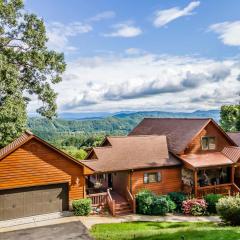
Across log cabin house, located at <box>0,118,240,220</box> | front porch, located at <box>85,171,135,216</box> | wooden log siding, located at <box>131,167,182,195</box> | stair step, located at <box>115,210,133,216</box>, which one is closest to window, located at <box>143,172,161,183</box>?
log cabin house, located at <box>0,118,240,220</box>

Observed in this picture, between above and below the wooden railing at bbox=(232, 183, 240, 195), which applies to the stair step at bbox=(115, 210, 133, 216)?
below

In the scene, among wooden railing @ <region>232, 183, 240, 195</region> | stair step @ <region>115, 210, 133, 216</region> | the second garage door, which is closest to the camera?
the second garage door

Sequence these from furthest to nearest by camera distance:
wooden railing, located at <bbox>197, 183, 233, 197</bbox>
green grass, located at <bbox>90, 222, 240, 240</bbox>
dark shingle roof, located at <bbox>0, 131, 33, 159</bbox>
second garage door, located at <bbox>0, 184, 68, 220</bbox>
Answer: wooden railing, located at <bbox>197, 183, 233, 197</bbox> → second garage door, located at <bbox>0, 184, 68, 220</bbox> → dark shingle roof, located at <bbox>0, 131, 33, 159</bbox> → green grass, located at <bbox>90, 222, 240, 240</bbox>

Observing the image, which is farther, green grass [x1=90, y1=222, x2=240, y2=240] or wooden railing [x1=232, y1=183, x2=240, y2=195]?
wooden railing [x1=232, y1=183, x2=240, y2=195]

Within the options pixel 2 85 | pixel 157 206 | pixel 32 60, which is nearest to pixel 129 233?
pixel 157 206

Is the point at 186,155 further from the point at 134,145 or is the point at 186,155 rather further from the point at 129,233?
the point at 129,233

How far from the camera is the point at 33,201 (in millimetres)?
25141

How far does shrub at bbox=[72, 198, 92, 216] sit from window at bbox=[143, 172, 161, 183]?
6.15 m

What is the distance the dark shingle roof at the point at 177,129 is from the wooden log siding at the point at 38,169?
10.7 metres

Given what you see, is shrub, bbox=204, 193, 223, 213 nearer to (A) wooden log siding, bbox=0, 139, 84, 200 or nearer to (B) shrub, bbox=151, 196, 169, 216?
(B) shrub, bbox=151, 196, 169, 216

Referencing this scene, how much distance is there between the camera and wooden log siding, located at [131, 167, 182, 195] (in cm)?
2942

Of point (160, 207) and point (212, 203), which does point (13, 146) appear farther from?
point (212, 203)

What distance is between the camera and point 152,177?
30.1 meters

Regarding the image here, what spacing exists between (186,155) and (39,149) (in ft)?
46.5
